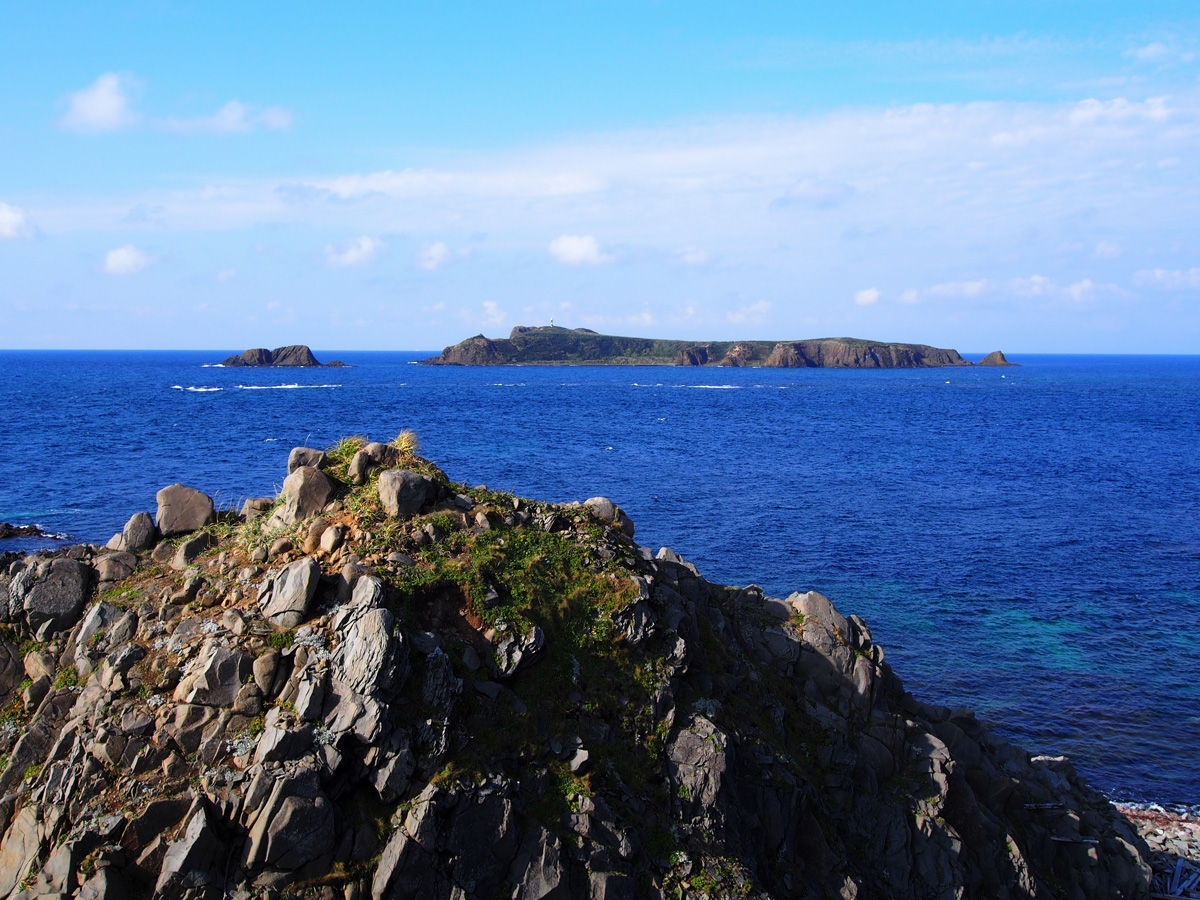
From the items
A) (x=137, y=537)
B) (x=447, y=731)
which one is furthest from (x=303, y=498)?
(x=447, y=731)

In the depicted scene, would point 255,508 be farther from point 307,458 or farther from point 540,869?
point 540,869

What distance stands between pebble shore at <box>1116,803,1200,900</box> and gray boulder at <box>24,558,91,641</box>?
24.8 meters

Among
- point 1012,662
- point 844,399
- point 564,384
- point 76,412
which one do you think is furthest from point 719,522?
point 564,384

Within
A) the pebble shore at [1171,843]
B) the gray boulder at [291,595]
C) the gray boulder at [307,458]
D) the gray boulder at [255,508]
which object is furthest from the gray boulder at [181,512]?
the pebble shore at [1171,843]

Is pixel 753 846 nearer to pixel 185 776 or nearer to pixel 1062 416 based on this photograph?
pixel 185 776

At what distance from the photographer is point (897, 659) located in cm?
3100

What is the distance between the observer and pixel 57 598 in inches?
603

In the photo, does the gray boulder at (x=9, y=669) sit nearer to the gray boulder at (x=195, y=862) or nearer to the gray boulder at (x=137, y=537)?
the gray boulder at (x=137, y=537)

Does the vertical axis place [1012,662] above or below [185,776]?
below

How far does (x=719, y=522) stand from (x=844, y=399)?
115 m

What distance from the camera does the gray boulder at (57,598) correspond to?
49.5 feet

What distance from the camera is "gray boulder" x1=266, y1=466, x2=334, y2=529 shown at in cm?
1619

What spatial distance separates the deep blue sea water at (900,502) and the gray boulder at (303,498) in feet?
73.8

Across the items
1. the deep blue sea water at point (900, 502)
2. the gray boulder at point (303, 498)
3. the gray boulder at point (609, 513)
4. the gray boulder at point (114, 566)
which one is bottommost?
the deep blue sea water at point (900, 502)
